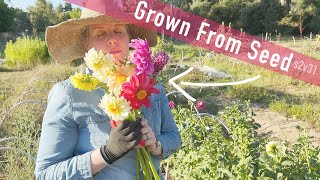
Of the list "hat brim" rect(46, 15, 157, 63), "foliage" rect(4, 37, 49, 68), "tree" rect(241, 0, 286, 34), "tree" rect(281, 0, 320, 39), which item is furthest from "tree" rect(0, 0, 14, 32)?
"hat brim" rect(46, 15, 157, 63)

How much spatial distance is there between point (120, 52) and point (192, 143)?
1.86 metres

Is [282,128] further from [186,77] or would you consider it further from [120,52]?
[120,52]

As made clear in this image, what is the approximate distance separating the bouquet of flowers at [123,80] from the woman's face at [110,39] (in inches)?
5.2

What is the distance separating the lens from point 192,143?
3051mm

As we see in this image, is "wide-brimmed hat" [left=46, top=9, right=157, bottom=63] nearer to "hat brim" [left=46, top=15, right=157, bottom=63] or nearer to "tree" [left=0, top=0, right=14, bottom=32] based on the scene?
"hat brim" [left=46, top=15, right=157, bottom=63]

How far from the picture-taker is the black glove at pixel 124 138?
43.9 inches

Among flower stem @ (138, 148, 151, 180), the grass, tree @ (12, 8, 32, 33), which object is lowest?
tree @ (12, 8, 32, 33)

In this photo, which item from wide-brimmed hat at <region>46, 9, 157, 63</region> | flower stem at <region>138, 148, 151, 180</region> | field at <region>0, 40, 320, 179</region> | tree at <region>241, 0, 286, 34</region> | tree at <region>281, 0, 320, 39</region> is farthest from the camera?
tree at <region>241, 0, 286, 34</region>

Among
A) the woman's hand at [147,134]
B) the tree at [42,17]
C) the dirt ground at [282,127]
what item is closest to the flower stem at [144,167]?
the woman's hand at [147,134]

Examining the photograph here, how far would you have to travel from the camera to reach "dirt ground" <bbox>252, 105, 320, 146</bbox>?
487 cm

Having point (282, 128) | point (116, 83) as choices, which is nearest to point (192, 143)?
point (116, 83)

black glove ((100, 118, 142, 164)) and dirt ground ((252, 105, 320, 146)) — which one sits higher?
black glove ((100, 118, 142, 164))

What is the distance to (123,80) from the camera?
1122mm

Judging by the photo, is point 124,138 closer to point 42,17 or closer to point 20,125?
point 20,125
